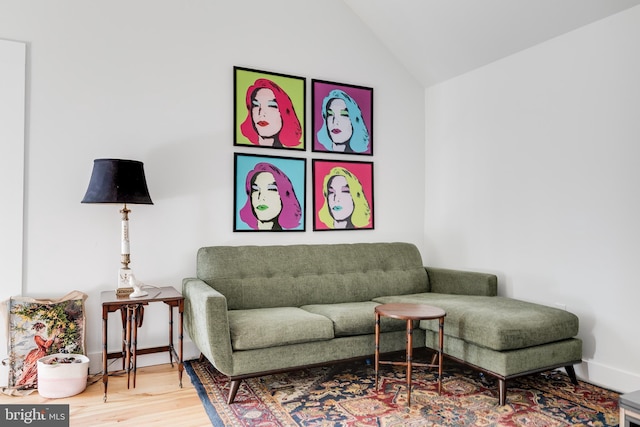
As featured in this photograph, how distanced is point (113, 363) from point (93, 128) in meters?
1.61

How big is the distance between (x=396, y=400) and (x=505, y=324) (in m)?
0.76

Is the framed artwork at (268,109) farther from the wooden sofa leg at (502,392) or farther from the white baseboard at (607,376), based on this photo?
the white baseboard at (607,376)

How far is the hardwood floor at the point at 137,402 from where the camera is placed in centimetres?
241

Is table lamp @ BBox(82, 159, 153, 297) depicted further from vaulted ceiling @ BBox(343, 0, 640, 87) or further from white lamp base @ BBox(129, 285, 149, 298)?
vaulted ceiling @ BBox(343, 0, 640, 87)

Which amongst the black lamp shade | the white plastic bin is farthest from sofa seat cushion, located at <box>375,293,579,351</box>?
the white plastic bin

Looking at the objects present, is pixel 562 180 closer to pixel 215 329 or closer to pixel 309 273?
pixel 309 273

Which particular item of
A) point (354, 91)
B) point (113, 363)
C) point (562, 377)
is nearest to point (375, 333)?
point (562, 377)

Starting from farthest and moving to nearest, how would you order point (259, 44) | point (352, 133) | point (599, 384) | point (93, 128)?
1. point (352, 133)
2. point (259, 44)
3. point (93, 128)
4. point (599, 384)

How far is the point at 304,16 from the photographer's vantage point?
3.90 metres

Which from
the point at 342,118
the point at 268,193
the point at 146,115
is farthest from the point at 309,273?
the point at 146,115

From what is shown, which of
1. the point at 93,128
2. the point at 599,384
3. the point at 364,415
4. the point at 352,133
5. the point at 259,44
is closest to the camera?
the point at 364,415

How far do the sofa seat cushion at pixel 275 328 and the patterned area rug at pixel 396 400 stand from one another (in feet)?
1.08

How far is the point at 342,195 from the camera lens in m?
4.04

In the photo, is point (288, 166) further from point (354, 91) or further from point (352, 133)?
point (354, 91)
